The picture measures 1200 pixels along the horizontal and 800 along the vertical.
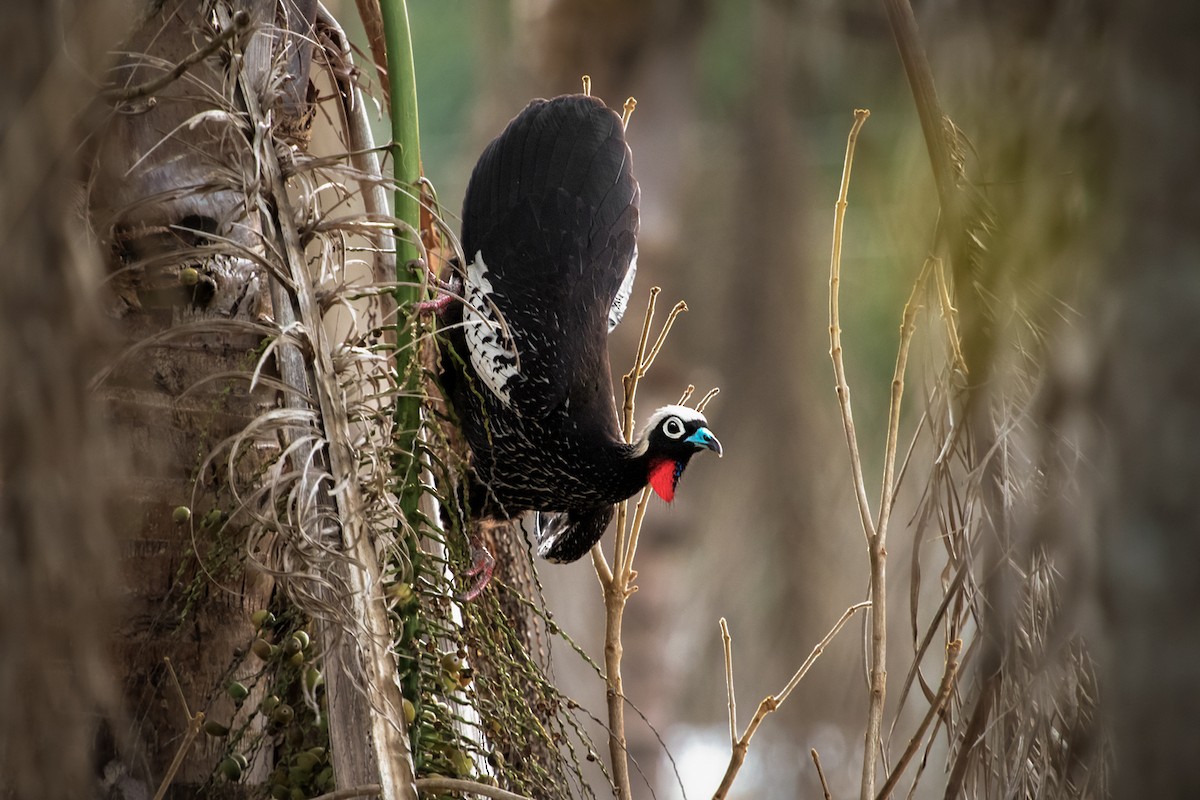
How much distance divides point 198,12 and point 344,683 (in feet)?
2.13

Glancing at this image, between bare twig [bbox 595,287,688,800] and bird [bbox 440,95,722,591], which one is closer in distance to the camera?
bare twig [bbox 595,287,688,800]

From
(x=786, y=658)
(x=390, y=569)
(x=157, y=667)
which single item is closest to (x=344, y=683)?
(x=390, y=569)

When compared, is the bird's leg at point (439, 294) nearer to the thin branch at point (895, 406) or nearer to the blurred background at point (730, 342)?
the thin branch at point (895, 406)

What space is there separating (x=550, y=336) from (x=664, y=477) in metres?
0.25

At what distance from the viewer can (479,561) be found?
130cm

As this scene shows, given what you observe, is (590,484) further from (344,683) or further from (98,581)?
(98,581)

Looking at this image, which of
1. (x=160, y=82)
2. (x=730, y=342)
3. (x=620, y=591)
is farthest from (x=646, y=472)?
(x=730, y=342)

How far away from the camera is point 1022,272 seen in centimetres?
54

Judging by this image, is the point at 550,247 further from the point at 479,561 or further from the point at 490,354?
the point at 479,561

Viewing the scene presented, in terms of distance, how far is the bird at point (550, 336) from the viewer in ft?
4.69

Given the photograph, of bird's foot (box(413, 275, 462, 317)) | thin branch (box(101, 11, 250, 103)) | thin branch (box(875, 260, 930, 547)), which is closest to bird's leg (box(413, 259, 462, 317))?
bird's foot (box(413, 275, 462, 317))

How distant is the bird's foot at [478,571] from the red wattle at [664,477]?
0.25 metres

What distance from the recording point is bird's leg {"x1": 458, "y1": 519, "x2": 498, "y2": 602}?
3.74 ft

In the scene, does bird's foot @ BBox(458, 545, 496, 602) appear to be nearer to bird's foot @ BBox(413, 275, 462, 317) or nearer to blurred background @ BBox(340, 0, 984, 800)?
bird's foot @ BBox(413, 275, 462, 317)
